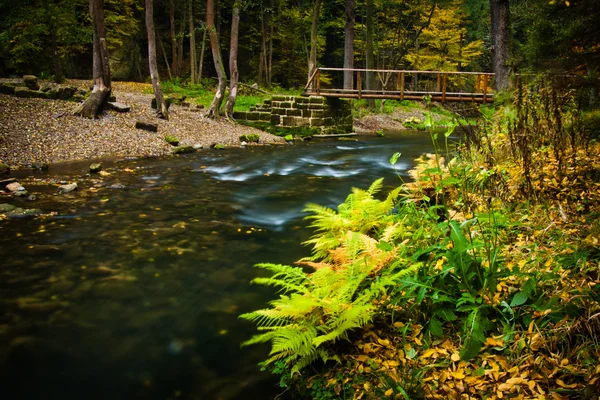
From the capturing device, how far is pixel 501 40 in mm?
11227

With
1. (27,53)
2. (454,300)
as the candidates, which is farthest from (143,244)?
(27,53)

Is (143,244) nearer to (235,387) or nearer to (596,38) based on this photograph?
(235,387)

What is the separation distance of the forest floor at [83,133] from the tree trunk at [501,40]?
8.52 metres

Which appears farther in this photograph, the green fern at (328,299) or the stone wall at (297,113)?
the stone wall at (297,113)

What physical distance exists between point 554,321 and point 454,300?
1.94ft

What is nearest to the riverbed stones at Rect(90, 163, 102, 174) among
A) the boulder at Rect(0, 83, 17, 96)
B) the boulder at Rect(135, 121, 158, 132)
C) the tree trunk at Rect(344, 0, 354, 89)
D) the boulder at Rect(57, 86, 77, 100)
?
the boulder at Rect(135, 121, 158, 132)

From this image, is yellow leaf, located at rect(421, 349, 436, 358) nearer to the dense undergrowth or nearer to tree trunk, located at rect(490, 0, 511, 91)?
the dense undergrowth

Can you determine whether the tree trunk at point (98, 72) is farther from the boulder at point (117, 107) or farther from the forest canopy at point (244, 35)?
the forest canopy at point (244, 35)

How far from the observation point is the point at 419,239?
3.87 meters

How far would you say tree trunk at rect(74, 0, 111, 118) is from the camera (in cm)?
1352

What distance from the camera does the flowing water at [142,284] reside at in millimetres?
2918

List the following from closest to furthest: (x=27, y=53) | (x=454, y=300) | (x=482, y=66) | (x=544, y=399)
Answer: (x=544, y=399), (x=454, y=300), (x=27, y=53), (x=482, y=66)

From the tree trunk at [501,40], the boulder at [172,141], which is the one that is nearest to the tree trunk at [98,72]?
the boulder at [172,141]

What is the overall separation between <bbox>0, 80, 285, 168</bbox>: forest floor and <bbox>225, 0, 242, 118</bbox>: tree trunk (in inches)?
69.0
